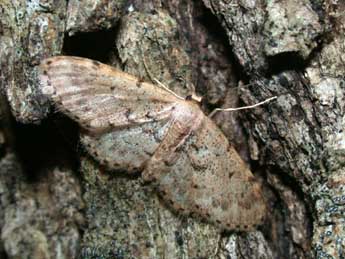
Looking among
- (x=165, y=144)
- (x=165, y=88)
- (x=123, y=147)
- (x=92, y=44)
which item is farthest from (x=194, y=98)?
(x=92, y=44)

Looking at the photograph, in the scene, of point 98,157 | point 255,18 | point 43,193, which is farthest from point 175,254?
point 255,18

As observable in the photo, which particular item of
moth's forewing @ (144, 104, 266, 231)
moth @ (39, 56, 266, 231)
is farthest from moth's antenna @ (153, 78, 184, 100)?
moth's forewing @ (144, 104, 266, 231)

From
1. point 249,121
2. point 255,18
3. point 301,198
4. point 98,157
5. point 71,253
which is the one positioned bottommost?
point 71,253

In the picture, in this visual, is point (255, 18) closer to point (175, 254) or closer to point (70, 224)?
point (175, 254)

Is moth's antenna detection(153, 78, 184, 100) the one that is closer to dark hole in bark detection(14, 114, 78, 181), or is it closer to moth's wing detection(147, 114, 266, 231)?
moth's wing detection(147, 114, 266, 231)

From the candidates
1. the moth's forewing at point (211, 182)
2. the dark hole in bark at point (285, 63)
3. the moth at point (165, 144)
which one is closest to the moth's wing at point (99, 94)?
the moth at point (165, 144)

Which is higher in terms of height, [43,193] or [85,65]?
[85,65]
